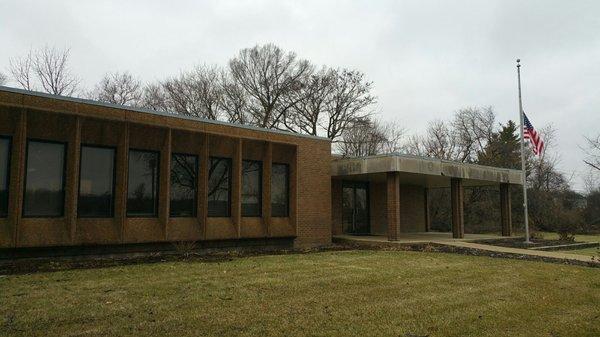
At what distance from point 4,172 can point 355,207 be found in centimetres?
1577

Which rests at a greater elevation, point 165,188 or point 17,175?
point 17,175

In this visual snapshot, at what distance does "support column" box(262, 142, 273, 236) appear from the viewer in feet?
58.3

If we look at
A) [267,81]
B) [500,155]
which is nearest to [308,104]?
[267,81]

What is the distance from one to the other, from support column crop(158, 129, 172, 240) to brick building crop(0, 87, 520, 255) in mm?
32

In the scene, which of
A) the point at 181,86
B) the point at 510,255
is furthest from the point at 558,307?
the point at 181,86

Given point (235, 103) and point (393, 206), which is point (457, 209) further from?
point (235, 103)

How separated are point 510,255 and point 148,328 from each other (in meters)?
13.3

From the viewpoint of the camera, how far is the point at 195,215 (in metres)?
16.2

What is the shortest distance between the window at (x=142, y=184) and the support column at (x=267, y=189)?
13.4ft

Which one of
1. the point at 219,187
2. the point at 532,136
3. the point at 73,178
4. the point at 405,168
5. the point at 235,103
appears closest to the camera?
the point at 73,178

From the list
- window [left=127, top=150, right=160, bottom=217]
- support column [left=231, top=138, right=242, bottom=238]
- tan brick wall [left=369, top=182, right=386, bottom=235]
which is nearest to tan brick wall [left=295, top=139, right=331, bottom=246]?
support column [left=231, top=138, right=242, bottom=238]

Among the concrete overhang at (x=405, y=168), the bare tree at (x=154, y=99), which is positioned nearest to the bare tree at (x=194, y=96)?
the bare tree at (x=154, y=99)

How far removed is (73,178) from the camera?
1315 cm

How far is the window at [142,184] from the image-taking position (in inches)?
585
